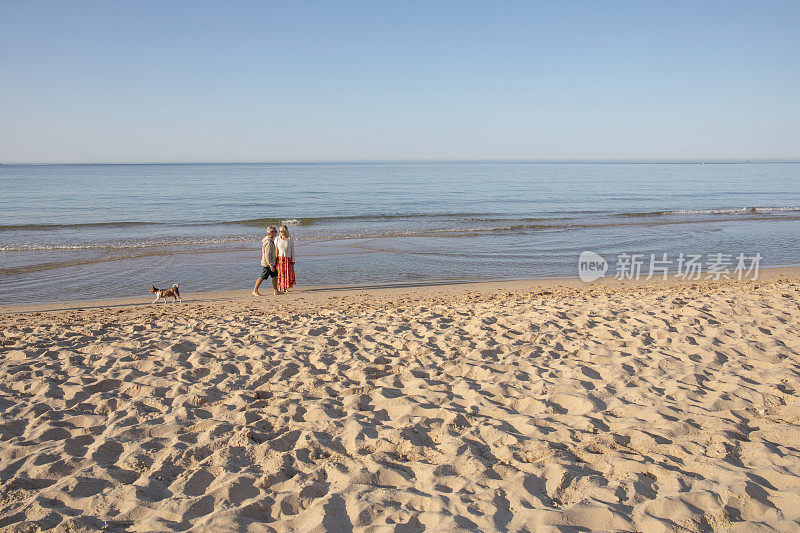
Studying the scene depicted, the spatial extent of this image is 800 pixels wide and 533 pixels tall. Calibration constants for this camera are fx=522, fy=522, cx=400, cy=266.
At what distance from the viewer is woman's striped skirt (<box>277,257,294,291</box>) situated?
36.3 feet

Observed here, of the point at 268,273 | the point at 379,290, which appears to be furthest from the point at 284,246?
the point at 379,290

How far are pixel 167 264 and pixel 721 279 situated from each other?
47.6ft

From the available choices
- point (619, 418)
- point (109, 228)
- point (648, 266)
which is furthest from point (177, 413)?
point (109, 228)

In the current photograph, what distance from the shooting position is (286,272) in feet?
36.7

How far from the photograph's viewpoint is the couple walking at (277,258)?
10938mm

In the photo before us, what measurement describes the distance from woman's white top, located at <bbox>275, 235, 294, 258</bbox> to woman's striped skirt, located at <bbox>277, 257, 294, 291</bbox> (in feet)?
0.31

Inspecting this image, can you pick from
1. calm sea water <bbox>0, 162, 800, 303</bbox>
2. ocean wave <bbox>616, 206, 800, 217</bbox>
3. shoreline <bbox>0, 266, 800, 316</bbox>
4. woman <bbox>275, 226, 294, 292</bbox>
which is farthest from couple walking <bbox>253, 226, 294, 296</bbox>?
ocean wave <bbox>616, 206, 800, 217</bbox>

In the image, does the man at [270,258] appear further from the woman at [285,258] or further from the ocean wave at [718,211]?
the ocean wave at [718,211]

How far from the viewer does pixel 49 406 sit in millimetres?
4660

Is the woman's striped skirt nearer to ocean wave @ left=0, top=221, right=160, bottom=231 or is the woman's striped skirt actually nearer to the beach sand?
the beach sand

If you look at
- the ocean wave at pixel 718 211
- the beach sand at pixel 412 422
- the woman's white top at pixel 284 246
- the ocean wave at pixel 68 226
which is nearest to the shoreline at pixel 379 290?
the woman's white top at pixel 284 246

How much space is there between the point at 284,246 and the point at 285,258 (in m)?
0.28

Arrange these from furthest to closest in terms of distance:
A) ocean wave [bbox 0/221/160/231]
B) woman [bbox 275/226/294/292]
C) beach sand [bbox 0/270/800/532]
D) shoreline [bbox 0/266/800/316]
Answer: ocean wave [bbox 0/221/160/231], woman [bbox 275/226/294/292], shoreline [bbox 0/266/800/316], beach sand [bbox 0/270/800/532]

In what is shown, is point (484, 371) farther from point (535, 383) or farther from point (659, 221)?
point (659, 221)
